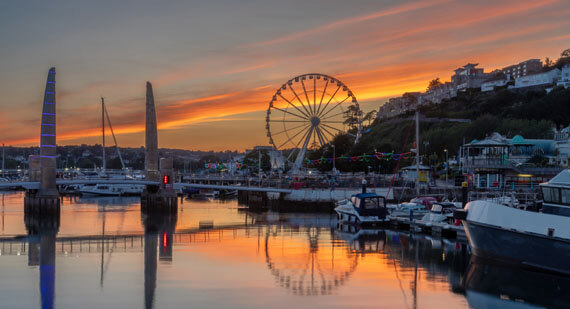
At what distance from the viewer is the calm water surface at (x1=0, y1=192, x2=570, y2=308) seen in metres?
21.9

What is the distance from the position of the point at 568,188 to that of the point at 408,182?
38.0m

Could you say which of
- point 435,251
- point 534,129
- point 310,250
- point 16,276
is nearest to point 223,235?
point 310,250

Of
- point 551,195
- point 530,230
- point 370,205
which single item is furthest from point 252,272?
point 370,205

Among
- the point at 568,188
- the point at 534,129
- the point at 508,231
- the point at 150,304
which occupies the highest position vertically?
the point at 534,129

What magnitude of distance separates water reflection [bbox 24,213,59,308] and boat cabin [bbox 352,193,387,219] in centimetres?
1991

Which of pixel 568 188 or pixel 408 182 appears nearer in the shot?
pixel 568 188

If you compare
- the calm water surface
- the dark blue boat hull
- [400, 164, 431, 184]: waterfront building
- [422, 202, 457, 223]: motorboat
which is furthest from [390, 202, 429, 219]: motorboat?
the dark blue boat hull

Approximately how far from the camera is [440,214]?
40906 mm

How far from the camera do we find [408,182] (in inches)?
2530

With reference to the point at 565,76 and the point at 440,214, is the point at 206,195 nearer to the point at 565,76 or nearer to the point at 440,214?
the point at 440,214

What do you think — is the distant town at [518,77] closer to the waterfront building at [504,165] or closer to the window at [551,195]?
the waterfront building at [504,165]

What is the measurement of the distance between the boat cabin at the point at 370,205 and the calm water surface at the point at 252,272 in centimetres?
226

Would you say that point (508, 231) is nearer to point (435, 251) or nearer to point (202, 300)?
point (435, 251)

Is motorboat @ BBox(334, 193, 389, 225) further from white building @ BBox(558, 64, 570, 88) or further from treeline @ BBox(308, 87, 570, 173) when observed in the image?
white building @ BBox(558, 64, 570, 88)
